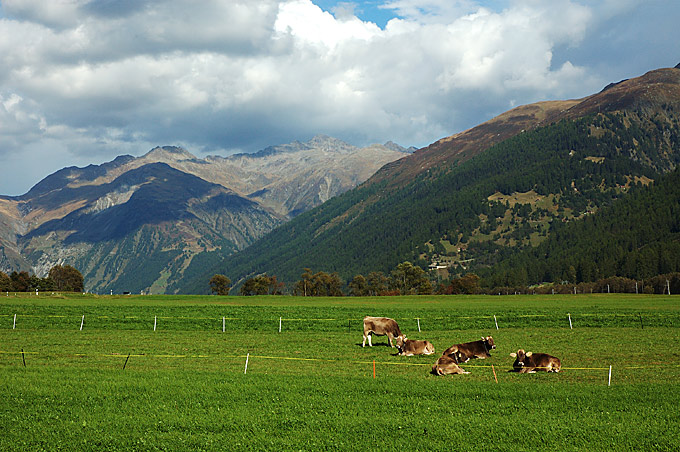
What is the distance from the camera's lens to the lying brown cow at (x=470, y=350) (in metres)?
29.8

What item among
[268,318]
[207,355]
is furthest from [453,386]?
[268,318]

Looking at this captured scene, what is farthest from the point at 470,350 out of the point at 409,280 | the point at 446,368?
the point at 409,280

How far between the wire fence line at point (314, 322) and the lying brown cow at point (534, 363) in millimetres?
23478

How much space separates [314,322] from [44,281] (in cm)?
12613

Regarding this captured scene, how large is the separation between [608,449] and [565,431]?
1667mm

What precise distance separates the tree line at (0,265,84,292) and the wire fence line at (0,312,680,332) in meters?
99.5

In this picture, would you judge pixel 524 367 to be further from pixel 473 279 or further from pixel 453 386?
pixel 473 279

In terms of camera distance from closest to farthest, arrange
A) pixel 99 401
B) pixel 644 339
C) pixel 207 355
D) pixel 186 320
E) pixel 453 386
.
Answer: pixel 99 401 → pixel 453 386 → pixel 207 355 → pixel 644 339 → pixel 186 320

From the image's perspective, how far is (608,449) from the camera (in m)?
15.1

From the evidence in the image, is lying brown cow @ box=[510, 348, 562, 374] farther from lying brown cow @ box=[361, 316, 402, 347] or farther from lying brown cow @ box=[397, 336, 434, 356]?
A: lying brown cow @ box=[361, 316, 402, 347]

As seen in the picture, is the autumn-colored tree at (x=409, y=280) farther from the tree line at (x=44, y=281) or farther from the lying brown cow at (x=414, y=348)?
the lying brown cow at (x=414, y=348)

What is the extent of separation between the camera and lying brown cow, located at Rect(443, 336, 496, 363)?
97.8 ft

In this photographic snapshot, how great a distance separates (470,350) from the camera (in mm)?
30922

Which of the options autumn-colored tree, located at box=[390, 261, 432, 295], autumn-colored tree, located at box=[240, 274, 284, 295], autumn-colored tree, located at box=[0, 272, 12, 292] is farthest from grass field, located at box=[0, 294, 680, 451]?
autumn-colored tree, located at box=[390, 261, 432, 295]
